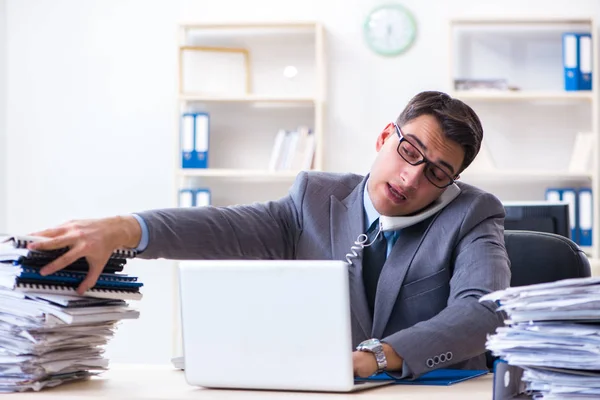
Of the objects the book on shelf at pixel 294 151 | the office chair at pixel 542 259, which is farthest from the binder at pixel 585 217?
the office chair at pixel 542 259

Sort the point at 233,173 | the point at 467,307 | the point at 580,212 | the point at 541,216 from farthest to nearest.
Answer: the point at 233,173 < the point at 580,212 < the point at 541,216 < the point at 467,307

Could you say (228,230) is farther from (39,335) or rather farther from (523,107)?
(523,107)

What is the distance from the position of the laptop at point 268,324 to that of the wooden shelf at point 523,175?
3.35m

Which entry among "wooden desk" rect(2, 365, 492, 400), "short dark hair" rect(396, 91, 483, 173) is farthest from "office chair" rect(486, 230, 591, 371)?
"wooden desk" rect(2, 365, 492, 400)

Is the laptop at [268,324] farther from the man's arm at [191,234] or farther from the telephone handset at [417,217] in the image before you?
the telephone handset at [417,217]

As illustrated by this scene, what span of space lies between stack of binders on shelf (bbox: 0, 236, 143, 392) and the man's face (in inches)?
25.6

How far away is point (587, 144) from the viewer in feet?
14.6

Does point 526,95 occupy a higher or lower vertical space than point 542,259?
higher

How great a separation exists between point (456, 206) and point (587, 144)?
2.87 meters

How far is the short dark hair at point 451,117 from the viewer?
1.77 m

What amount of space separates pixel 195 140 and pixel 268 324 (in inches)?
137

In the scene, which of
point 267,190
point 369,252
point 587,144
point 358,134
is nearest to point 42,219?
point 267,190

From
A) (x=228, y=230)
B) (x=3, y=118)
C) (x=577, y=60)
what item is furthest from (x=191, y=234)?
(x=3, y=118)

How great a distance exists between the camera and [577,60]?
445 centimetres
